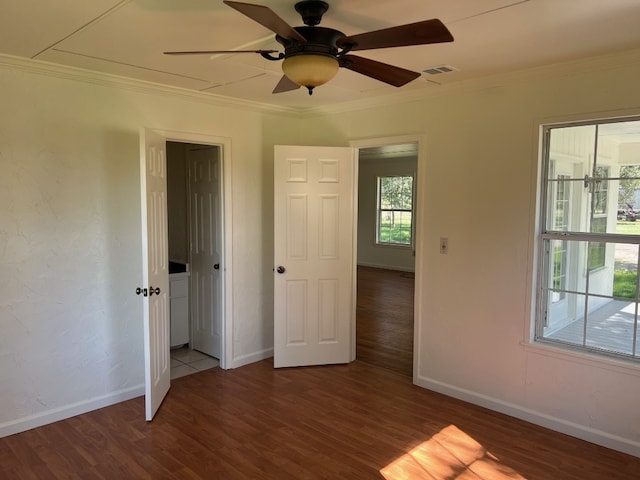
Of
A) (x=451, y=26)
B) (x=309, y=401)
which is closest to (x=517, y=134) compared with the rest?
(x=451, y=26)

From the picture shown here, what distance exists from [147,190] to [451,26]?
214 cm

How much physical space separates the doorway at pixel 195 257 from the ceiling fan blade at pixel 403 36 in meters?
2.57

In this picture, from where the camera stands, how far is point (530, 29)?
7.75 ft

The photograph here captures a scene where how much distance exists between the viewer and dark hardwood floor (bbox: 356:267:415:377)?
4.61 meters

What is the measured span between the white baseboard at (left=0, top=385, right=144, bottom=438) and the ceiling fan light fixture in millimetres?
2813

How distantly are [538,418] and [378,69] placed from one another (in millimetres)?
2628

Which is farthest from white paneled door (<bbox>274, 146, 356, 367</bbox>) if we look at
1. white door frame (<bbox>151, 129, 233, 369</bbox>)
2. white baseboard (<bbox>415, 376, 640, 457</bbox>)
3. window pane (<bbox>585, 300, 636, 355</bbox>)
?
window pane (<bbox>585, 300, 636, 355</bbox>)

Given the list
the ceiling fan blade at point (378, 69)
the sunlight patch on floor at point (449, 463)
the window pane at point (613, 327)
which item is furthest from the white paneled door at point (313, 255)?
the window pane at point (613, 327)

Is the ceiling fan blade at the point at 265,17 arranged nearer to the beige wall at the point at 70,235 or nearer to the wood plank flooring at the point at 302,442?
the beige wall at the point at 70,235

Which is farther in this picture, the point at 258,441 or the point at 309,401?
the point at 309,401

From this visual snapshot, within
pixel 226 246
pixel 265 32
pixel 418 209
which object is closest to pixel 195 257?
pixel 226 246

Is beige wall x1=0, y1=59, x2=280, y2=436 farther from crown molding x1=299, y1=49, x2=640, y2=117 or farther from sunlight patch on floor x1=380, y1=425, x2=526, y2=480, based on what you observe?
sunlight patch on floor x1=380, y1=425, x2=526, y2=480

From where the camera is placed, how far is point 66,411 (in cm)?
328

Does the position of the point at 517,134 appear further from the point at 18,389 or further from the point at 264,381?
the point at 18,389
